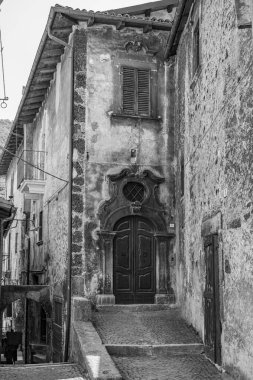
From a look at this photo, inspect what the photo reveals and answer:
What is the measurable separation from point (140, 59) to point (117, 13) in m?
1.26

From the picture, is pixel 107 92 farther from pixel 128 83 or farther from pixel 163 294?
pixel 163 294

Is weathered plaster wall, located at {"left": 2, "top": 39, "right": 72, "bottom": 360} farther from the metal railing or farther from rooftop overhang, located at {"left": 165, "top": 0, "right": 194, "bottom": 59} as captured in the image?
rooftop overhang, located at {"left": 165, "top": 0, "right": 194, "bottom": 59}

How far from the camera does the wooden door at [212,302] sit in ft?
31.1

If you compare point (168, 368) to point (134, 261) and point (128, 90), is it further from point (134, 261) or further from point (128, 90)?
point (128, 90)

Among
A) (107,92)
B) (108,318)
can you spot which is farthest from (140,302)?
(107,92)

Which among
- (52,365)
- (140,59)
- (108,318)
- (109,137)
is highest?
(140,59)

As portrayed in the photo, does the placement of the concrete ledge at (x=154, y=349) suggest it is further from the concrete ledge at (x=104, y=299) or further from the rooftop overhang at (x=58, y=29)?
the rooftop overhang at (x=58, y=29)

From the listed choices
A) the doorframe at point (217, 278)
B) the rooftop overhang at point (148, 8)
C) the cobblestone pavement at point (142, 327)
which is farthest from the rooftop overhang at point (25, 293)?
the rooftop overhang at point (148, 8)

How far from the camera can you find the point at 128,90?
45.3 ft

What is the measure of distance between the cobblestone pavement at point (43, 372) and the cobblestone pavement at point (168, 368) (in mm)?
801

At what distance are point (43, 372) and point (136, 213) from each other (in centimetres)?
469

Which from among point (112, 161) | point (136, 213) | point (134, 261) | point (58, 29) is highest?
point (58, 29)

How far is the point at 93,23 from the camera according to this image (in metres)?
13.5

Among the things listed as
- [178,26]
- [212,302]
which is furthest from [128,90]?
[212,302]
